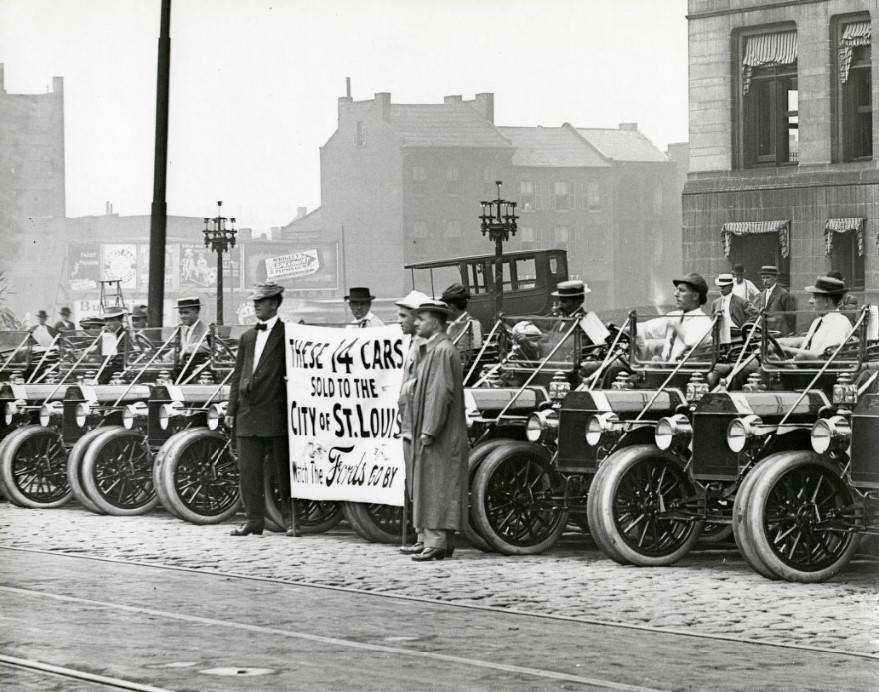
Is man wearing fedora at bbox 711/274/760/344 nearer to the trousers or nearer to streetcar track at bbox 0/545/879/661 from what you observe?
the trousers

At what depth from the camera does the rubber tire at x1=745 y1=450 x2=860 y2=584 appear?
411 inches

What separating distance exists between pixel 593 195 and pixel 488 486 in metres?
29.0

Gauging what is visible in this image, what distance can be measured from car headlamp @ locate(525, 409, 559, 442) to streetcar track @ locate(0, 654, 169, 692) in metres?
5.23

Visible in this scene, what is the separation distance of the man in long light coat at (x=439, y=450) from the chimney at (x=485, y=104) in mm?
20527

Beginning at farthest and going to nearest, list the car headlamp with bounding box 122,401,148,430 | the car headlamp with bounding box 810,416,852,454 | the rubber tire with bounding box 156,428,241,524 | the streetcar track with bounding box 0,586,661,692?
1. the car headlamp with bounding box 122,401,148,430
2. the rubber tire with bounding box 156,428,241,524
3. the car headlamp with bounding box 810,416,852,454
4. the streetcar track with bounding box 0,586,661,692

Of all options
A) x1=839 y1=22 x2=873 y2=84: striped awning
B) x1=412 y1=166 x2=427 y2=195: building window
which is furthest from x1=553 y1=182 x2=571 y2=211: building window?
x1=839 y1=22 x2=873 y2=84: striped awning

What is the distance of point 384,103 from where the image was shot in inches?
1583

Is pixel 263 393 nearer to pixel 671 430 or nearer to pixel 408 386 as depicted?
pixel 408 386

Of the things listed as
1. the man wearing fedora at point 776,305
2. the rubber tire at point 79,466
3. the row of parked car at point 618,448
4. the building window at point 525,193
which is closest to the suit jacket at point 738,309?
the man wearing fedora at point 776,305

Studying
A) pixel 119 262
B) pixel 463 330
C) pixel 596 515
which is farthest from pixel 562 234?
pixel 119 262

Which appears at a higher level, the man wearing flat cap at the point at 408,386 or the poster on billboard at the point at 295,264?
the poster on billboard at the point at 295,264

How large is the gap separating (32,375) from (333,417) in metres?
5.95

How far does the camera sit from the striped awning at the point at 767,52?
3072 centimetres

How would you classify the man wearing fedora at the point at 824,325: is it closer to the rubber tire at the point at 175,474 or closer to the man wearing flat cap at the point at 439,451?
the man wearing flat cap at the point at 439,451
